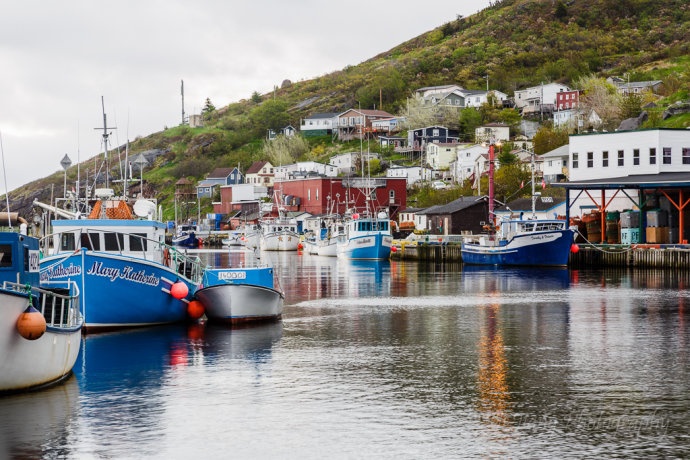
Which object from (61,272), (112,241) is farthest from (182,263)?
(61,272)

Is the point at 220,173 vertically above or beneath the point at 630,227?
above

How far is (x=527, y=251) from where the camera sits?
72.4 m

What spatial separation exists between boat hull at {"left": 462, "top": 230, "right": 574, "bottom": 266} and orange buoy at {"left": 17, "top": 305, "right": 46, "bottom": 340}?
53.5 meters

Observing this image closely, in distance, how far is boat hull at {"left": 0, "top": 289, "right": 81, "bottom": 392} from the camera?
1927 centimetres

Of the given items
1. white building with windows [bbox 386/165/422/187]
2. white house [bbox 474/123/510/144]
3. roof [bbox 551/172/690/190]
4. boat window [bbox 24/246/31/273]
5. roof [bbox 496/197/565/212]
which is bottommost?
boat window [bbox 24/246/31/273]

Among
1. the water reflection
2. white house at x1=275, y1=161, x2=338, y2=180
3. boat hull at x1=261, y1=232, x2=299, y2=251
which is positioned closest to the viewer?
the water reflection

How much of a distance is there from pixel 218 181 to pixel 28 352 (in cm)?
17620

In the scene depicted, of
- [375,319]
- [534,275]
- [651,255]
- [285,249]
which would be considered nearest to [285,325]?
[375,319]

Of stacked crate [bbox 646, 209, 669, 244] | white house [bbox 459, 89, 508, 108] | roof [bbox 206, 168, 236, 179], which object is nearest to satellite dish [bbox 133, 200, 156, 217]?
stacked crate [bbox 646, 209, 669, 244]

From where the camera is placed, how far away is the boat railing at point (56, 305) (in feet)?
68.5

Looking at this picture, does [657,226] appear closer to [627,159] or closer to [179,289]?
[627,159]

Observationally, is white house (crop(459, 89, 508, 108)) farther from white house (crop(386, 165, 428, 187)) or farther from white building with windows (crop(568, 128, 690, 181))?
white building with windows (crop(568, 128, 690, 181))

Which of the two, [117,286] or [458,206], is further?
[458,206]

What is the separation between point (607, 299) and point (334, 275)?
26114 millimetres
